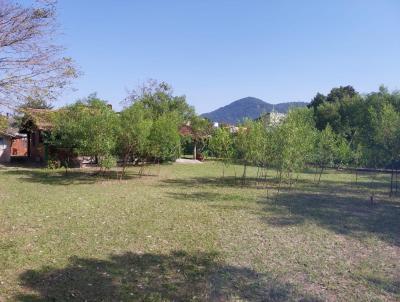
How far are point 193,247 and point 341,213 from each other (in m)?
6.17

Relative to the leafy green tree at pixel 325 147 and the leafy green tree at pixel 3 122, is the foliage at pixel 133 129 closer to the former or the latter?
the leafy green tree at pixel 325 147

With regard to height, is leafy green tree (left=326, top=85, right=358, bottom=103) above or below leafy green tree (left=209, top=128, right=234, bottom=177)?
above

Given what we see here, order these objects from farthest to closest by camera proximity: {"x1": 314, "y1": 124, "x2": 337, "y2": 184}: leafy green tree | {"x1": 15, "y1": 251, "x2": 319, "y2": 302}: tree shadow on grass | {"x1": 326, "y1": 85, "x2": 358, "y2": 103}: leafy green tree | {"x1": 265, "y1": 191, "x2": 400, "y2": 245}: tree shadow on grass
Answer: {"x1": 326, "y1": 85, "x2": 358, "y2": 103}: leafy green tree, {"x1": 314, "y1": 124, "x2": 337, "y2": 184}: leafy green tree, {"x1": 265, "y1": 191, "x2": 400, "y2": 245}: tree shadow on grass, {"x1": 15, "y1": 251, "x2": 319, "y2": 302}: tree shadow on grass

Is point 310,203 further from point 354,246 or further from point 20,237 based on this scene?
point 20,237

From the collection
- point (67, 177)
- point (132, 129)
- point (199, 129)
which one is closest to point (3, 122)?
point (132, 129)

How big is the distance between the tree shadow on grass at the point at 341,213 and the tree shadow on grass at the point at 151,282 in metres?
4.13

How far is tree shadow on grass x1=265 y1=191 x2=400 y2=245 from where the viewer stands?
982 centimetres

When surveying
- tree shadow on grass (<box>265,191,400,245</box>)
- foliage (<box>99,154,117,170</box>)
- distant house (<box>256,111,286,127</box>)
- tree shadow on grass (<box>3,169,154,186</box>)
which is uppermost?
distant house (<box>256,111,286,127</box>)

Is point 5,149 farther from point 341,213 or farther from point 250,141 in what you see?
point 341,213

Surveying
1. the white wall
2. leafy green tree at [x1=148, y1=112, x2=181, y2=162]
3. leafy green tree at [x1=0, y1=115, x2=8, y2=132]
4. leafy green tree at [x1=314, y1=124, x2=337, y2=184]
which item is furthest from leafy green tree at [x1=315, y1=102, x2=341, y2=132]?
leafy green tree at [x1=0, y1=115, x2=8, y2=132]

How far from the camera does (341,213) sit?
12.1m

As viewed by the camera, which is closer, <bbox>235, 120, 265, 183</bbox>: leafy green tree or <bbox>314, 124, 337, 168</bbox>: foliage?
<bbox>235, 120, 265, 183</bbox>: leafy green tree

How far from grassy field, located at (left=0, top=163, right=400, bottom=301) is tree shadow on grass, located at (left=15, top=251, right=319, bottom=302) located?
2 centimetres

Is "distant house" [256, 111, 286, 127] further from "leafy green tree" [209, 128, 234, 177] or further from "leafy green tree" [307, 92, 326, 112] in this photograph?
"leafy green tree" [307, 92, 326, 112]
